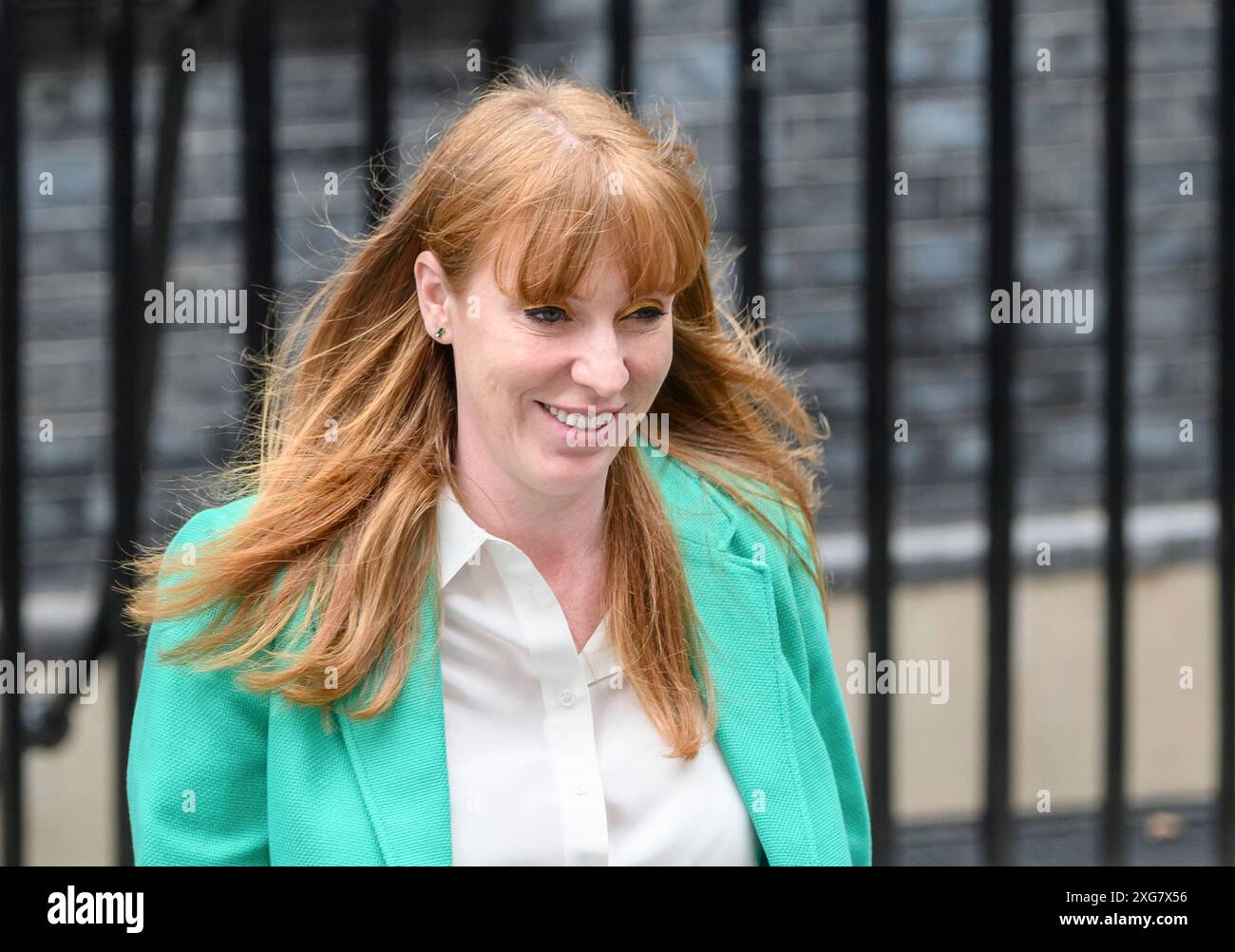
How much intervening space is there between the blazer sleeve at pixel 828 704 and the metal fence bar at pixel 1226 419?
1.15 meters

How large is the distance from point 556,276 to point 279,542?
13.6 inches

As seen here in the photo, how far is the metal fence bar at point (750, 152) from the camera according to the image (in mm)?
2311

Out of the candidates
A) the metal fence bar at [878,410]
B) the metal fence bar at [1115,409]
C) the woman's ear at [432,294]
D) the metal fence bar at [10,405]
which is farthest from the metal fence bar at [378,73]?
the metal fence bar at [1115,409]

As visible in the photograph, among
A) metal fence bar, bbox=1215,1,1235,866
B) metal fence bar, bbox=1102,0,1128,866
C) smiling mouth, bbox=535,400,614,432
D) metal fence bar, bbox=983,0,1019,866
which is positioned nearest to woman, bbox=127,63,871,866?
smiling mouth, bbox=535,400,614,432

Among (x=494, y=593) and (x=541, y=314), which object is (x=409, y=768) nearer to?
(x=494, y=593)

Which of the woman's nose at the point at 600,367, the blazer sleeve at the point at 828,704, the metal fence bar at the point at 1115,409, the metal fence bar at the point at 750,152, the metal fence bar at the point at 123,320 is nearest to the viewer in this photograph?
the woman's nose at the point at 600,367

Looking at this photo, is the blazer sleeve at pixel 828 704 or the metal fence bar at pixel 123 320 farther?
the metal fence bar at pixel 123 320

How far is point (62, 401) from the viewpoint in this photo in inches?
91.4

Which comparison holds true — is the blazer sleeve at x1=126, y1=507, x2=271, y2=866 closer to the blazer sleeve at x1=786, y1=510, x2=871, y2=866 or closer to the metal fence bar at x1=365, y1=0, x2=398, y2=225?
the blazer sleeve at x1=786, y1=510, x2=871, y2=866

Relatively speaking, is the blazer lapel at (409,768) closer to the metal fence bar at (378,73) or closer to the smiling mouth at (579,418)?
the smiling mouth at (579,418)

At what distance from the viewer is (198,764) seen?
4.52 feet

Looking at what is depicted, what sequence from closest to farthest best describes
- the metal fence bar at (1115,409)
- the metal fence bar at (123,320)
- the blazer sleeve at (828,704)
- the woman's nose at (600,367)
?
the woman's nose at (600,367) < the blazer sleeve at (828,704) < the metal fence bar at (123,320) < the metal fence bar at (1115,409)

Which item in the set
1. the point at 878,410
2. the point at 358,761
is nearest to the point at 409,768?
the point at 358,761

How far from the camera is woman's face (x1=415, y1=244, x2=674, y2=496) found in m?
1.35
